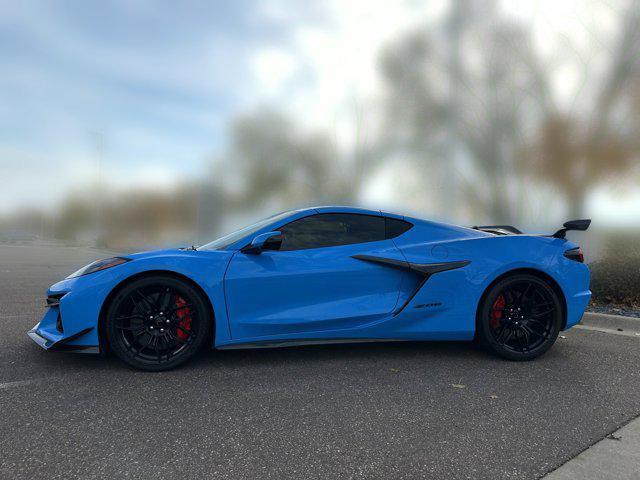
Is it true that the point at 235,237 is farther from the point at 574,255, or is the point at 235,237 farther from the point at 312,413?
the point at 574,255

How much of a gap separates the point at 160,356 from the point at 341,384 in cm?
125

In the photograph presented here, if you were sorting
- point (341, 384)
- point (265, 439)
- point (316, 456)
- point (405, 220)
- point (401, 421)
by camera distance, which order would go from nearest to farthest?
point (316, 456)
point (265, 439)
point (401, 421)
point (341, 384)
point (405, 220)

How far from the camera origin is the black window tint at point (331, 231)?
334 centimetres

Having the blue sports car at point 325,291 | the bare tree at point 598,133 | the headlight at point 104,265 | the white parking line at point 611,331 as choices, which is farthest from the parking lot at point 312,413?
the bare tree at point 598,133

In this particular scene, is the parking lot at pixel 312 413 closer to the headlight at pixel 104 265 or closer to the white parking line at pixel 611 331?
the headlight at pixel 104 265

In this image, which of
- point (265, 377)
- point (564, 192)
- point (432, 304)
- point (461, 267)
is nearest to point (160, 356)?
point (265, 377)

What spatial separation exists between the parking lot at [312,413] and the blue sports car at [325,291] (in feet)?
0.73

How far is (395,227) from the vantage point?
353 centimetres

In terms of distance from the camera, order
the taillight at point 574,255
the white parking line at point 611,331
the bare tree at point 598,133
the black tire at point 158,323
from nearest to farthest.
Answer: the black tire at point 158,323 → the taillight at point 574,255 → the white parking line at point 611,331 → the bare tree at point 598,133

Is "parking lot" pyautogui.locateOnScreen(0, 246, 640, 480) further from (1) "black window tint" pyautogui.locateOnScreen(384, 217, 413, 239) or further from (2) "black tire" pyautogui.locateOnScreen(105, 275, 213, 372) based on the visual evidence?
(1) "black window tint" pyautogui.locateOnScreen(384, 217, 413, 239)

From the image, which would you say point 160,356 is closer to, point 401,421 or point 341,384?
point 341,384

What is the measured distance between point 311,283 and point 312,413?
3.22ft

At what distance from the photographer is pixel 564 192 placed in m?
8.12

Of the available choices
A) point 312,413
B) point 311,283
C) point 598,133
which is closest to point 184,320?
point 311,283
